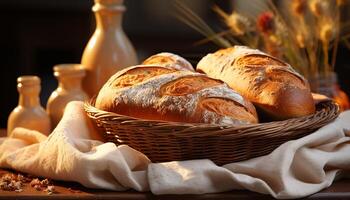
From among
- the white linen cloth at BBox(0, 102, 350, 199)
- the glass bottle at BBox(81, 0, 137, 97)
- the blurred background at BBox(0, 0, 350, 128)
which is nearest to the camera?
the white linen cloth at BBox(0, 102, 350, 199)

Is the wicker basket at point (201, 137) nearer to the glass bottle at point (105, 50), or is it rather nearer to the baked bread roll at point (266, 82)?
the baked bread roll at point (266, 82)

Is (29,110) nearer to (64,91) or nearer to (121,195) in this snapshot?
(64,91)

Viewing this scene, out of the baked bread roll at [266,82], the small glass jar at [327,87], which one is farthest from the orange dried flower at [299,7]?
the baked bread roll at [266,82]

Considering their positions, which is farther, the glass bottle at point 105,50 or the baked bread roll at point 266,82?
the glass bottle at point 105,50

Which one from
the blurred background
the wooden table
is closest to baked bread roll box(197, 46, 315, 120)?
the wooden table

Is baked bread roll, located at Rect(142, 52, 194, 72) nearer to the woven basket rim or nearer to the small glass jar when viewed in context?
the woven basket rim
